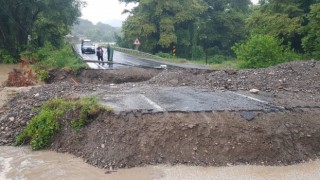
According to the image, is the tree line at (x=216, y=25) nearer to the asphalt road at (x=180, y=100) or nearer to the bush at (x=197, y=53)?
the bush at (x=197, y=53)

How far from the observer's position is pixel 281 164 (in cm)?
860

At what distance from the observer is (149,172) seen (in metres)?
8.15

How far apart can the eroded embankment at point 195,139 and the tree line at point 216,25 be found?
57.5ft

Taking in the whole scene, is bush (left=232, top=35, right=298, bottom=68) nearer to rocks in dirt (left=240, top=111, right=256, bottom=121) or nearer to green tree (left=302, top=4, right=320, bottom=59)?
green tree (left=302, top=4, right=320, bottom=59)

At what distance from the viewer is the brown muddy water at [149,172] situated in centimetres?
799

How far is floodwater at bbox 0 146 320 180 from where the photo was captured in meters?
7.99

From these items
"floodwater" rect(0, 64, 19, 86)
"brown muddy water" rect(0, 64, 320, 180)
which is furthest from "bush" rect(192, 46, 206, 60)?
"brown muddy water" rect(0, 64, 320, 180)

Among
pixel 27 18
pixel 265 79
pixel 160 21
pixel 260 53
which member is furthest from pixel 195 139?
pixel 160 21

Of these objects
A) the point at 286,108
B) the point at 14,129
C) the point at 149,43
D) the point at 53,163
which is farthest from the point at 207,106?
the point at 149,43

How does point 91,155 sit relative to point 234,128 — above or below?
below

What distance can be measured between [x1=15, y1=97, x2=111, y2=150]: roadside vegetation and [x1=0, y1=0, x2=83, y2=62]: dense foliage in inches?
869

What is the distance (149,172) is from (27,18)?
28.9 metres

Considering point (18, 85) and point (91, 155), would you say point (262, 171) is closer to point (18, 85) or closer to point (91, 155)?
point (91, 155)

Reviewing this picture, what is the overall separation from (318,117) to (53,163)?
7.17 metres
